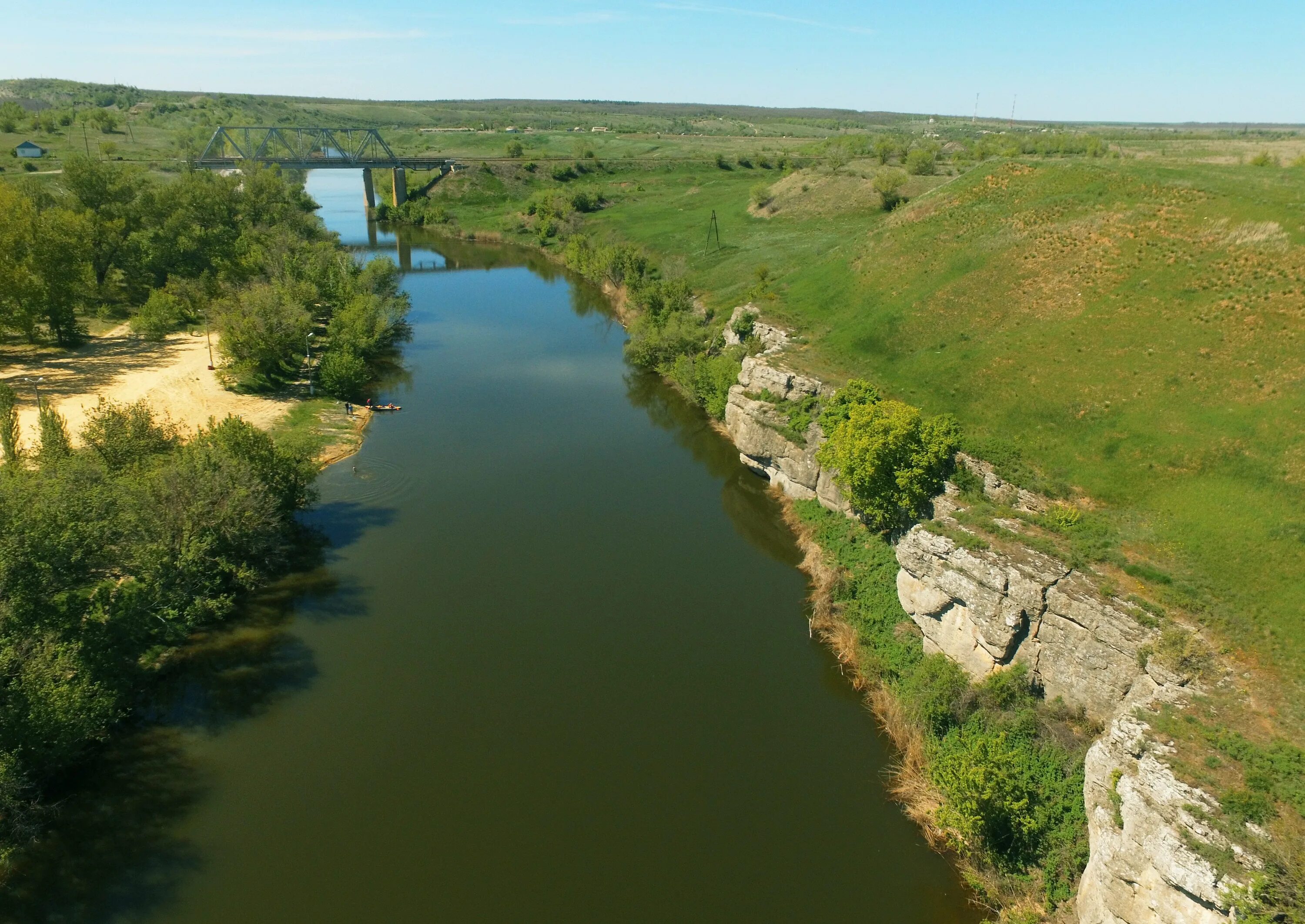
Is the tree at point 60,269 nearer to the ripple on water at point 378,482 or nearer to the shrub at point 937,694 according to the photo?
the ripple on water at point 378,482

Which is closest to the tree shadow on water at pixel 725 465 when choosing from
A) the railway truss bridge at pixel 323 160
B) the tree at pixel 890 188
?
the tree at pixel 890 188

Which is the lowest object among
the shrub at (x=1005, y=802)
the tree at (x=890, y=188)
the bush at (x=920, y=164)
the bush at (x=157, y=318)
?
the shrub at (x=1005, y=802)

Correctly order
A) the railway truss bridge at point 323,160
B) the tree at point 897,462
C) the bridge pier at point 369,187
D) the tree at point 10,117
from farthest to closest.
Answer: the bridge pier at point 369,187 → the tree at point 10,117 → the railway truss bridge at point 323,160 → the tree at point 897,462

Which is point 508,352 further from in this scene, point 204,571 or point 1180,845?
point 1180,845

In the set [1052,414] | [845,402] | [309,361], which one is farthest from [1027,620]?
[309,361]

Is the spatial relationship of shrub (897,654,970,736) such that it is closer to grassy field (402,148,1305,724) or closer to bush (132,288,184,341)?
grassy field (402,148,1305,724)

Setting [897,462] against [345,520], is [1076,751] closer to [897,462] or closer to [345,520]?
[897,462]
